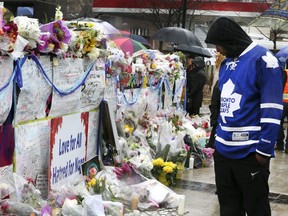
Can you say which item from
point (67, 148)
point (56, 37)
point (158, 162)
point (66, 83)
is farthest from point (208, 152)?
point (56, 37)

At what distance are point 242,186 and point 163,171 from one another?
10.5 ft

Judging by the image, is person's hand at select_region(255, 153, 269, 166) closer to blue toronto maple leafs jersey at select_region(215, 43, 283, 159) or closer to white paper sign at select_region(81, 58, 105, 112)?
blue toronto maple leafs jersey at select_region(215, 43, 283, 159)

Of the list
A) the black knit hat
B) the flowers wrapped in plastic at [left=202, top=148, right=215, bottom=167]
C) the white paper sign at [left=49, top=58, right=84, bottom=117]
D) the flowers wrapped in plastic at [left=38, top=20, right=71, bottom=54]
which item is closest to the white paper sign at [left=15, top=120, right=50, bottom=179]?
the white paper sign at [left=49, top=58, right=84, bottom=117]

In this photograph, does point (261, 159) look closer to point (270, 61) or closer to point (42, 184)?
point (270, 61)

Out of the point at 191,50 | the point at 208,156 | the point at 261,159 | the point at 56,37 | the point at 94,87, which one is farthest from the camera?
the point at 191,50

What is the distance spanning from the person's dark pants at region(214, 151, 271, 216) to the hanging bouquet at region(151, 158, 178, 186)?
117 inches

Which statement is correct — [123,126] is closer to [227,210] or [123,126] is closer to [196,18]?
→ [227,210]

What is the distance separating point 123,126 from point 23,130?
8.64 feet

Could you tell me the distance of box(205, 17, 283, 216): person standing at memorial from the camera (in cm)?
389

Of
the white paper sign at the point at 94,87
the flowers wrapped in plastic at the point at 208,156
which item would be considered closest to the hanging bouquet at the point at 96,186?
the white paper sign at the point at 94,87

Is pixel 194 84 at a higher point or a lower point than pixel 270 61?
lower

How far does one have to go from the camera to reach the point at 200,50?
1533 cm

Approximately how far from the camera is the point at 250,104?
13.1ft

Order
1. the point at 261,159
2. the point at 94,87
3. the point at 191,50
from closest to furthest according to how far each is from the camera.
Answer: the point at 261,159 < the point at 94,87 < the point at 191,50
